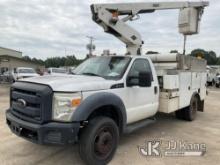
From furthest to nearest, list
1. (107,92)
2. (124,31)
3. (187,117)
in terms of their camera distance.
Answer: (187,117) → (124,31) → (107,92)

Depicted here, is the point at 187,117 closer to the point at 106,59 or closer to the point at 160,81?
the point at 160,81

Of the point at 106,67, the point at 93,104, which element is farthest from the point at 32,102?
the point at 106,67

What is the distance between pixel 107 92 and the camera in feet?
13.7

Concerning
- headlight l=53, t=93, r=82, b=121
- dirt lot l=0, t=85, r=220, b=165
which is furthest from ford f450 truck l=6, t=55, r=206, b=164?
dirt lot l=0, t=85, r=220, b=165

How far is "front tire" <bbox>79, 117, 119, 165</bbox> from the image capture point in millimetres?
3752

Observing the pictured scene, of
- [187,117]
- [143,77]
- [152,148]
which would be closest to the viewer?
[143,77]

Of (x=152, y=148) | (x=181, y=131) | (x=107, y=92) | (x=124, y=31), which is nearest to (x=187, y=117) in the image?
(x=181, y=131)

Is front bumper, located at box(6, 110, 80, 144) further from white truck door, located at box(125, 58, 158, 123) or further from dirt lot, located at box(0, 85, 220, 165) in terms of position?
white truck door, located at box(125, 58, 158, 123)

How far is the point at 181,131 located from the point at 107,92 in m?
3.14

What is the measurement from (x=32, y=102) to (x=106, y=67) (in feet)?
5.97

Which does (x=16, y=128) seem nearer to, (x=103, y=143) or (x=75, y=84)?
(x=75, y=84)

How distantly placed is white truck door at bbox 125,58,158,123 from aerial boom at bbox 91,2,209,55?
108 centimetres

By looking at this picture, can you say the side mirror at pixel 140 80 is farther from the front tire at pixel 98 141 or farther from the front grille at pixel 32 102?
the front grille at pixel 32 102

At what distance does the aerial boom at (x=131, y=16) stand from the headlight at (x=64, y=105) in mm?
2800
